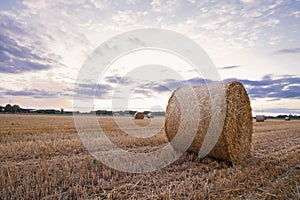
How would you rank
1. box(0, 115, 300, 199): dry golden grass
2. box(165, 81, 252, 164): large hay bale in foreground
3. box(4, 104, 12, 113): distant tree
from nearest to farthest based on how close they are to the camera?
box(0, 115, 300, 199): dry golden grass
box(165, 81, 252, 164): large hay bale in foreground
box(4, 104, 12, 113): distant tree

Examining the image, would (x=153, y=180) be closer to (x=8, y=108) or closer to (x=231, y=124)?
(x=231, y=124)

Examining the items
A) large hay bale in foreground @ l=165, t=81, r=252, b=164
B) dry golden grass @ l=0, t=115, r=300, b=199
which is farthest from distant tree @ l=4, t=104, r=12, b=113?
large hay bale in foreground @ l=165, t=81, r=252, b=164

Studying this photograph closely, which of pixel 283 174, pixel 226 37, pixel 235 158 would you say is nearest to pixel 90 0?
pixel 226 37

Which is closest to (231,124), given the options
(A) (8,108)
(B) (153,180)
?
(B) (153,180)

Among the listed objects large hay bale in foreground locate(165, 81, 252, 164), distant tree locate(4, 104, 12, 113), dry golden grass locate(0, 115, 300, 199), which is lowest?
dry golden grass locate(0, 115, 300, 199)

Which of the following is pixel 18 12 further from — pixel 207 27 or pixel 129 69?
pixel 207 27

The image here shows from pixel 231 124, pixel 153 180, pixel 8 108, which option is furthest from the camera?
pixel 8 108

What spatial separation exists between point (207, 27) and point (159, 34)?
2.55 m

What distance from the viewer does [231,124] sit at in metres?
5.75

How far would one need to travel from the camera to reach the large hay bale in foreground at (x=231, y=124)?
552 centimetres

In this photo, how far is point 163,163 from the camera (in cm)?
530

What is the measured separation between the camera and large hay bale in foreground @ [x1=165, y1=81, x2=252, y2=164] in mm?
5520

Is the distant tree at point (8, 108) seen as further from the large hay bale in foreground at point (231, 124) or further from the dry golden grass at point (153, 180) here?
the large hay bale in foreground at point (231, 124)

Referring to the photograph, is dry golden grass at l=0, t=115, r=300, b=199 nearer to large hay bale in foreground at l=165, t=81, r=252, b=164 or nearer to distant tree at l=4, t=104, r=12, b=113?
large hay bale in foreground at l=165, t=81, r=252, b=164
